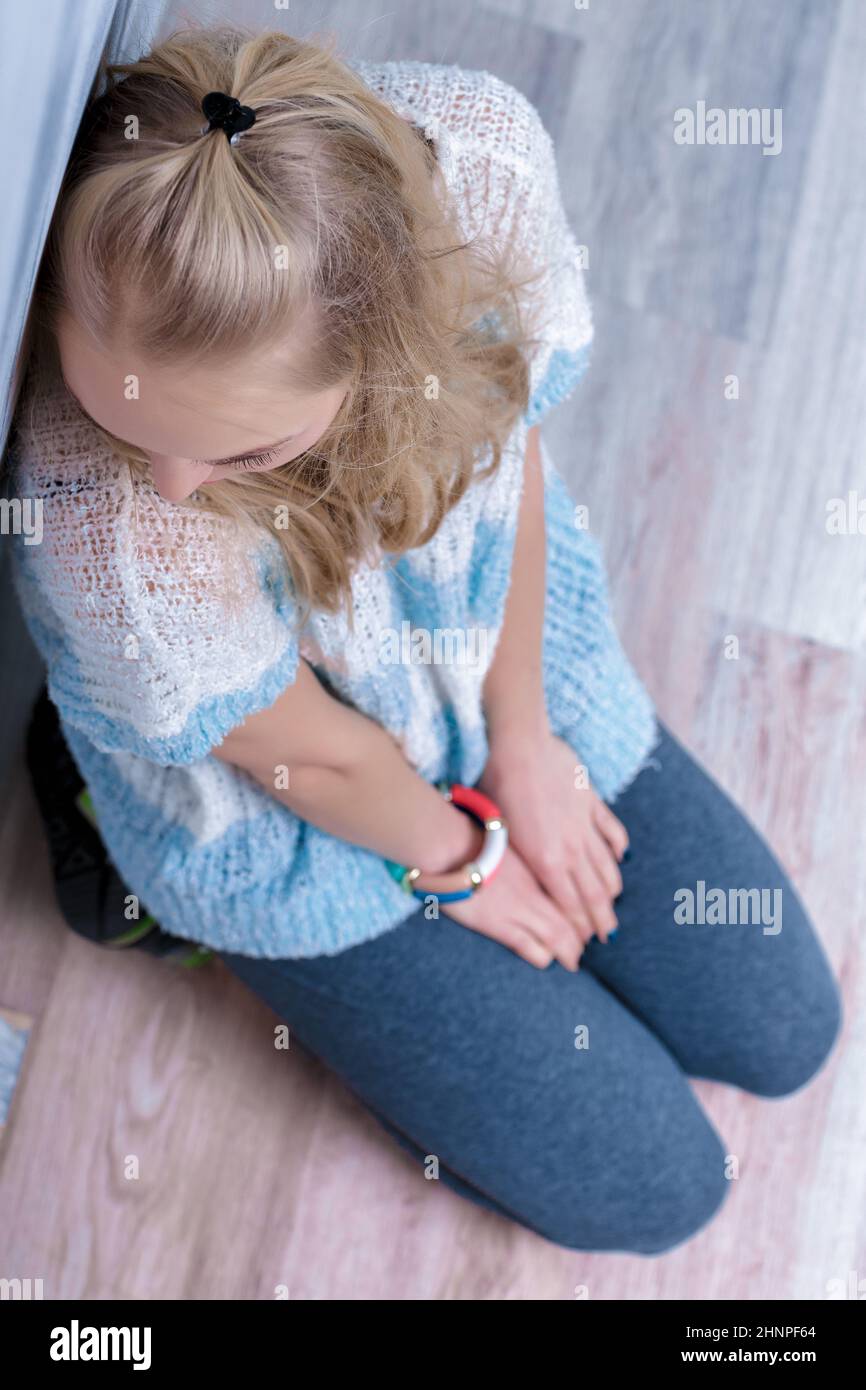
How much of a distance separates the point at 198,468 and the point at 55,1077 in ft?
2.41

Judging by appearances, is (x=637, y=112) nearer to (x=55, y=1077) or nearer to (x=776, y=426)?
(x=776, y=426)

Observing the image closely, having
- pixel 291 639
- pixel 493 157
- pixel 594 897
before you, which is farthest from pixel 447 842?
pixel 493 157

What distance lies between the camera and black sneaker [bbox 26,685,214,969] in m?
0.99

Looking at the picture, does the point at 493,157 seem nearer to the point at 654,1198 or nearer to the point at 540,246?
the point at 540,246

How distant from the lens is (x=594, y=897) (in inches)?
37.0

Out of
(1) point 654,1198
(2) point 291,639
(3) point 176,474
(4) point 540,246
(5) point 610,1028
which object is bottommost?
(1) point 654,1198

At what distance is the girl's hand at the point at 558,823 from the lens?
2.99 ft

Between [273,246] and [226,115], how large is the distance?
1.9 inches

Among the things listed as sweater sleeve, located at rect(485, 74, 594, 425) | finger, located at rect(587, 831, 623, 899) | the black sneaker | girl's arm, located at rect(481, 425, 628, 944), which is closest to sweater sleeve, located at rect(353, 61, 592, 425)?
sweater sleeve, located at rect(485, 74, 594, 425)

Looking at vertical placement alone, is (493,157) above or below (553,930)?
above

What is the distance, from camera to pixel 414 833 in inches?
32.9

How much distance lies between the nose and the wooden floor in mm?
650

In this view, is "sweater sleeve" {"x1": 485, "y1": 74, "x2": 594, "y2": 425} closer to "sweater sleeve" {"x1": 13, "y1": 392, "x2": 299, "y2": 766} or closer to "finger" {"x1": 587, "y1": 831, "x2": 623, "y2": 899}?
"sweater sleeve" {"x1": 13, "y1": 392, "x2": 299, "y2": 766}

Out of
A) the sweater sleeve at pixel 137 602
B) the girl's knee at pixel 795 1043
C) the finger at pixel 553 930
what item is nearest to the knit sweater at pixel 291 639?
the sweater sleeve at pixel 137 602
